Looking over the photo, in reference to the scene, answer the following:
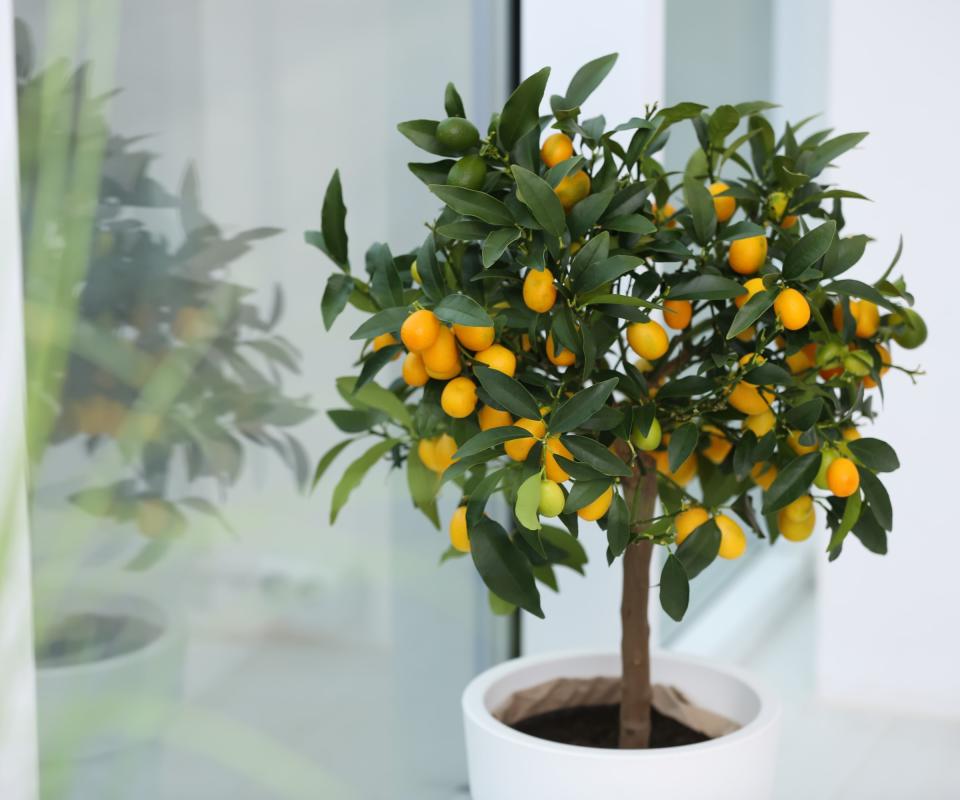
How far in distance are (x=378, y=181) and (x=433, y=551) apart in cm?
48

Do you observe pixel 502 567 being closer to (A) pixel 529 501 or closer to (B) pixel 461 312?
(A) pixel 529 501

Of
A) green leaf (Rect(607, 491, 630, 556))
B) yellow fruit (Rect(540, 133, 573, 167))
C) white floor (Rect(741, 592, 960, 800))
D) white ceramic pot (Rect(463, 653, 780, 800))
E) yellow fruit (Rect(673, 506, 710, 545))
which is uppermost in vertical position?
yellow fruit (Rect(540, 133, 573, 167))

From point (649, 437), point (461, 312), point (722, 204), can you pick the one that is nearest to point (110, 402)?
point (461, 312)

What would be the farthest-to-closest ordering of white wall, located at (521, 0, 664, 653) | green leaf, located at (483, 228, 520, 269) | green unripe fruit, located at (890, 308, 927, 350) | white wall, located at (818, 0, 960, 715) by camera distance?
1. white wall, located at (818, 0, 960, 715)
2. white wall, located at (521, 0, 664, 653)
3. green unripe fruit, located at (890, 308, 927, 350)
4. green leaf, located at (483, 228, 520, 269)

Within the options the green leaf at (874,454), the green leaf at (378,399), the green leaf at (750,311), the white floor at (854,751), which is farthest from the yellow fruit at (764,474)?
the white floor at (854,751)

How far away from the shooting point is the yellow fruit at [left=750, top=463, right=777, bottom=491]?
0.97m

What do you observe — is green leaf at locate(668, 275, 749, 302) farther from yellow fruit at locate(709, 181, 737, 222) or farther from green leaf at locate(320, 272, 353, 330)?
green leaf at locate(320, 272, 353, 330)

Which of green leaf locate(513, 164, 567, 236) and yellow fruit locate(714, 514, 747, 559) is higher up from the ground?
green leaf locate(513, 164, 567, 236)

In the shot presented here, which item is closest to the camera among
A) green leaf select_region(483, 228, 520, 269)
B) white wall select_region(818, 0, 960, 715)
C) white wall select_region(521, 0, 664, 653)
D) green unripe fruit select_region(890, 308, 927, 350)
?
green leaf select_region(483, 228, 520, 269)

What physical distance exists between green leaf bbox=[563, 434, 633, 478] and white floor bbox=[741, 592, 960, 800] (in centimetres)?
87

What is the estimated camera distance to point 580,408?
0.77m

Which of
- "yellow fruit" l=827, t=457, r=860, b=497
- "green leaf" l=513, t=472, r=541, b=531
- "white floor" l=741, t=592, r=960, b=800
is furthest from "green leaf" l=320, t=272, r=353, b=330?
"white floor" l=741, t=592, r=960, b=800

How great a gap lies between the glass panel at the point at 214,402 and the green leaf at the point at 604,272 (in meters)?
0.40

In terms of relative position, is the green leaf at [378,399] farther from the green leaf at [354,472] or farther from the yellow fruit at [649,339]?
the yellow fruit at [649,339]
